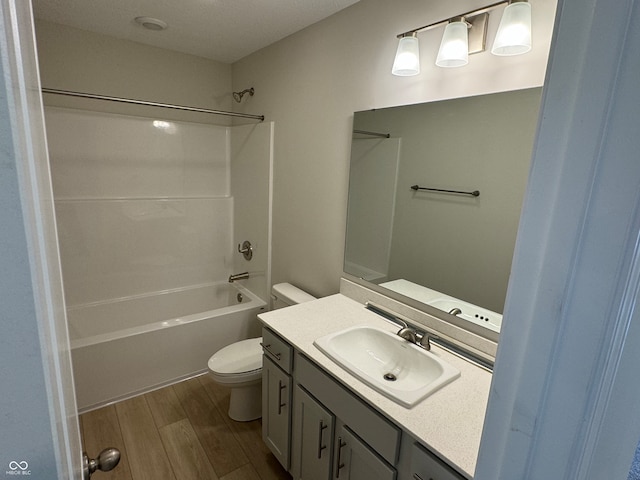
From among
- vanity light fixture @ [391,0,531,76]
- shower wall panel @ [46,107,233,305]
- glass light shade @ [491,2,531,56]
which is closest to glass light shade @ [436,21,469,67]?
vanity light fixture @ [391,0,531,76]

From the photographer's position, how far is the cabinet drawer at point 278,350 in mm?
1560

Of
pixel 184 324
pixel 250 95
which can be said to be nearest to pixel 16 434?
pixel 184 324

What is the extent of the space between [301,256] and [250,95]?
4.95 feet

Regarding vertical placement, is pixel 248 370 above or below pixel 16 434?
below

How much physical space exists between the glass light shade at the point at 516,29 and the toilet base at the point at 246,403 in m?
2.16

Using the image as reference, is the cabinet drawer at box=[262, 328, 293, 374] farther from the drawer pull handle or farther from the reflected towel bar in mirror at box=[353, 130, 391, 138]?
the reflected towel bar in mirror at box=[353, 130, 391, 138]

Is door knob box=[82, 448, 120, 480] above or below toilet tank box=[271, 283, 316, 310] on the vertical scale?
above

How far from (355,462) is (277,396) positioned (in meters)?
0.57

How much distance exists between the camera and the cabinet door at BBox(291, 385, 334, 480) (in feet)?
4.56

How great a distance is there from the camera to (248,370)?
2031mm

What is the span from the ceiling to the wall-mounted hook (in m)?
1.62

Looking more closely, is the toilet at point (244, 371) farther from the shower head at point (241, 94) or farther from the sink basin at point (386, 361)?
the shower head at point (241, 94)

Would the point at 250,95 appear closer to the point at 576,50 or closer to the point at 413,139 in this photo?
the point at 413,139
